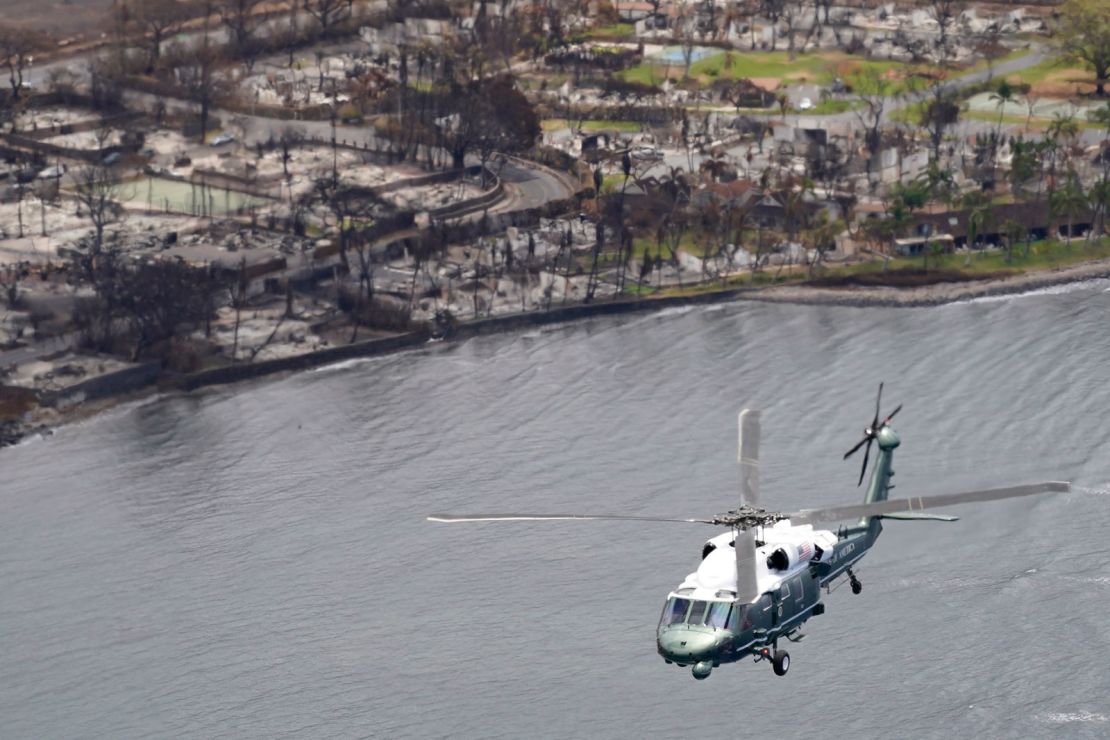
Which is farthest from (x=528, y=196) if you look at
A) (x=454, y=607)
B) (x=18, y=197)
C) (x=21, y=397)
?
(x=454, y=607)

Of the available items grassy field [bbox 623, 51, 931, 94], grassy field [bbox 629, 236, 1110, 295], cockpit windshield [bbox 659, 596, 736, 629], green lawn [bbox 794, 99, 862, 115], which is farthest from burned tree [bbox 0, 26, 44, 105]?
cockpit windshield [bbox 659, 596, 736, 629]

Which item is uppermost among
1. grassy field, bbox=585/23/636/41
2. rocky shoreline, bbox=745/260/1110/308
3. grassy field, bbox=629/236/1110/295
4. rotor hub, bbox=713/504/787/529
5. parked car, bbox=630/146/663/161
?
rotor hub, bbox=713/504/787/529

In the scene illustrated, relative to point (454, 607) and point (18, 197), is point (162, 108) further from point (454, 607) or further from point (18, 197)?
point (454, 607)

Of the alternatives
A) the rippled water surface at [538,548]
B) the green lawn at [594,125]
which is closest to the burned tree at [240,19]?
the green lawn at [594,125]

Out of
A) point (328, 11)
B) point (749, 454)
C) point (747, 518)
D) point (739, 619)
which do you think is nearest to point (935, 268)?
point (749, 454)

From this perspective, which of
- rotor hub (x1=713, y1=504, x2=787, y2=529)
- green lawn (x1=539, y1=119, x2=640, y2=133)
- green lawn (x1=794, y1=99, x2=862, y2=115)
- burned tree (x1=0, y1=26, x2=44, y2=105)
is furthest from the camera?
burned tree (x1=0, y1=26, x2=44, y2=105)

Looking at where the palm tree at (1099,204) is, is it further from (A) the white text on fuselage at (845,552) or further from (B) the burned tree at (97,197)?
(A) the white text on fuselage at (845,552)

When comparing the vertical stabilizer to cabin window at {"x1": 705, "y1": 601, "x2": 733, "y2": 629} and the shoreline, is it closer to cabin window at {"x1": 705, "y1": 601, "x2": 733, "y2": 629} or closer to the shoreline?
cabin window at {"x1": 705, "y1": 601, "x2": 733, "y2": 629}
